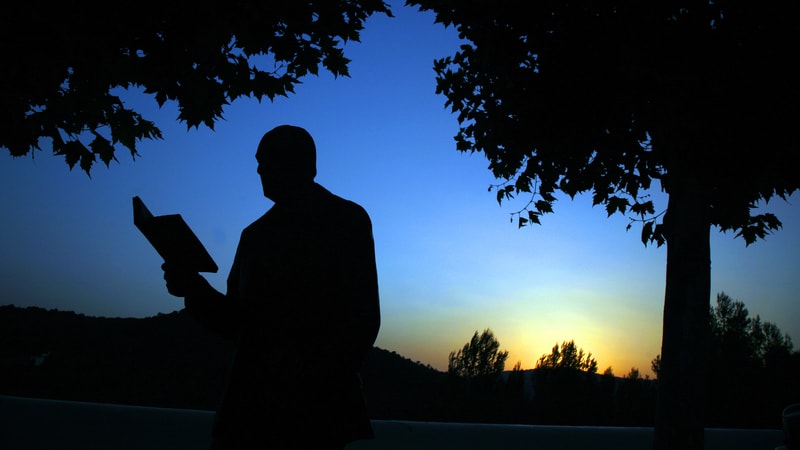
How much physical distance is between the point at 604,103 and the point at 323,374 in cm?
542

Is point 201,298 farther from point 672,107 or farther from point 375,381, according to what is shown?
point 375,381

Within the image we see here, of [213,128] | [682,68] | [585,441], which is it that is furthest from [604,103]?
[213,128]

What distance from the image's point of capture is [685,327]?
19.7ft

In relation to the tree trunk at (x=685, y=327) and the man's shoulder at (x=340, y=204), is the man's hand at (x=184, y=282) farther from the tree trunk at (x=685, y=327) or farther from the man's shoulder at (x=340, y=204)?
the tree trunk at (x=685, y=327)

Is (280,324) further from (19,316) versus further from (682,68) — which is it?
(19,316)

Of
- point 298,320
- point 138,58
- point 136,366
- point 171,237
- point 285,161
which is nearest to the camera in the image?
point 171,237

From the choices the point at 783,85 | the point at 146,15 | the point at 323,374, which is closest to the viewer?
the point at 323,374

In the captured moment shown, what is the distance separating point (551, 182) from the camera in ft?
26.2

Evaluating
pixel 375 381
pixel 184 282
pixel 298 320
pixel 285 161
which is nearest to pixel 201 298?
pixel 184 282

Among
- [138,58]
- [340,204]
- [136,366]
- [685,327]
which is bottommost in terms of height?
[136,366]

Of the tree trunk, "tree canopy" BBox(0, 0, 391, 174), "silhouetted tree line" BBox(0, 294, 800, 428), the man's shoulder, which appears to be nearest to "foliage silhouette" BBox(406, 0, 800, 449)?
the tree trunk

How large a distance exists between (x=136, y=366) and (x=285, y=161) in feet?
42.0

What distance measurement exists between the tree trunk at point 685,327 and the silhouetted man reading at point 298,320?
491cm

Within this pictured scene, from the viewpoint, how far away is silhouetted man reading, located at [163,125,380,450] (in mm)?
1982
